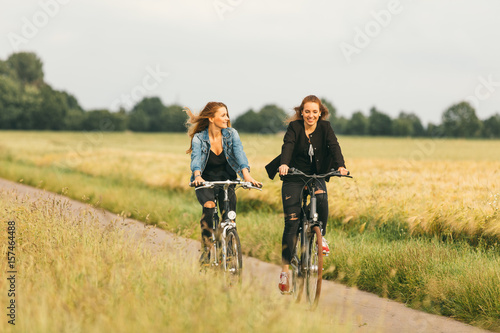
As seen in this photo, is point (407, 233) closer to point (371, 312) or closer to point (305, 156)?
point (371, 312)

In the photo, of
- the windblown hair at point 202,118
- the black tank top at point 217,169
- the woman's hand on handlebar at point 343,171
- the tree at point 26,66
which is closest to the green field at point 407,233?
the black tank top at point 217,169

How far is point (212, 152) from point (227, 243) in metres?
1.11

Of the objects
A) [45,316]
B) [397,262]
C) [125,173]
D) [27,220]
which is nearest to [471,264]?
[397,262]

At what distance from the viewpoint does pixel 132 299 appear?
434 cm

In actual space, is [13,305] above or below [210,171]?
below

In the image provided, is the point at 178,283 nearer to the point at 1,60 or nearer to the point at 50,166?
the point at 50,166

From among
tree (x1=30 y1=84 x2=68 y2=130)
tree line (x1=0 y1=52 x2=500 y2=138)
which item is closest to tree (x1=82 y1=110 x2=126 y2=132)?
tree line (x1=0 y1=52 x2=500 y2=138)

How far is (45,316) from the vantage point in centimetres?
385

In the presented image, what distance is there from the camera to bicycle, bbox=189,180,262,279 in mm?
5945

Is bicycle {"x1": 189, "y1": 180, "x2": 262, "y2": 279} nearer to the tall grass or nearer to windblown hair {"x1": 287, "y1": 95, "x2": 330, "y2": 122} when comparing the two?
the tall grass

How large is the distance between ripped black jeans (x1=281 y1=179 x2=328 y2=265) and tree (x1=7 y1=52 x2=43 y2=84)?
5086 inches

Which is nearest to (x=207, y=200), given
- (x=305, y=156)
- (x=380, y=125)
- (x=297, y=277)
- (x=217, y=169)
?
(x=217, y=169)

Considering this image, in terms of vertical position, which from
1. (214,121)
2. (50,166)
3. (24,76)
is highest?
(24,76)

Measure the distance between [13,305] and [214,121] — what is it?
115 inches
